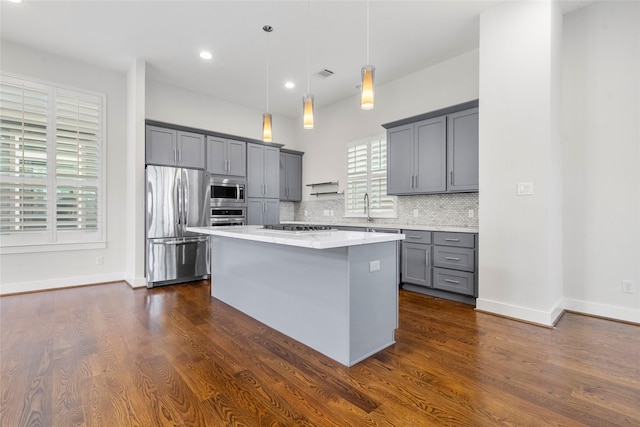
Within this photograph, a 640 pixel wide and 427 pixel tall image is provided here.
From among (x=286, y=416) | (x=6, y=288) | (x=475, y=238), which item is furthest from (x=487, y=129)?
(x=6, y=288)

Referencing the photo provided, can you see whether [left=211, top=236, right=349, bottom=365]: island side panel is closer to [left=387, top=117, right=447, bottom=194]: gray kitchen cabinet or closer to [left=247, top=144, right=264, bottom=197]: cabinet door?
[left=247, top=144, right=264, bottom=197]: cabinet door

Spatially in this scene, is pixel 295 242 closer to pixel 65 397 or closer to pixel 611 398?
pixel 65 397

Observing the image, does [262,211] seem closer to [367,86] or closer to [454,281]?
[454,281]

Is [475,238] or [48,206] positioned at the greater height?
[48,206]

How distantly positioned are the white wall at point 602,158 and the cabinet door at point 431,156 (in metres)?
1.27

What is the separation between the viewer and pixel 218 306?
350cm

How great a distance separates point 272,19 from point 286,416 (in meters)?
3.79

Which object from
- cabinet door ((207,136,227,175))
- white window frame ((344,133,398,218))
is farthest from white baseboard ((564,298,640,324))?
cabinet door ((207,136,227,175))

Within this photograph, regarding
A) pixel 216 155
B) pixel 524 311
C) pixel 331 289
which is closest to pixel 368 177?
pixel 216 155

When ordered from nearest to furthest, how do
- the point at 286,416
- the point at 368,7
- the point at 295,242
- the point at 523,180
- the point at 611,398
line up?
the point at 286,416, the point at 611,398, the point at 295,242, the point at 523,180, the point at 368,7

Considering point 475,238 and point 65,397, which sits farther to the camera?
point 475,238

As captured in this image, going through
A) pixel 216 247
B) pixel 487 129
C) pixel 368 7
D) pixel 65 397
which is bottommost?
pixel 65 397

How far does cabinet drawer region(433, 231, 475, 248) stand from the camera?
11.6ft

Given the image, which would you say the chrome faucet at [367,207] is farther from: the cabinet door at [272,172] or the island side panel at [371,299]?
the island side panel at [371,299]
